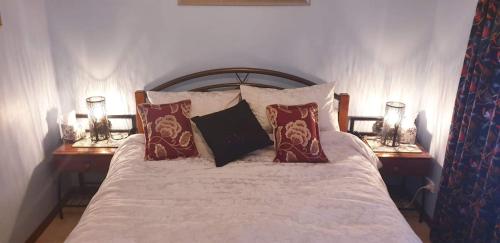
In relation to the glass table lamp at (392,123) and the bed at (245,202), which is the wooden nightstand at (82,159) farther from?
the glass table lamp at (392,123)

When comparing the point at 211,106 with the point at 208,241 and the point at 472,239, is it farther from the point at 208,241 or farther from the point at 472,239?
the point at 472,239

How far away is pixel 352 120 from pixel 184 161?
140 cm

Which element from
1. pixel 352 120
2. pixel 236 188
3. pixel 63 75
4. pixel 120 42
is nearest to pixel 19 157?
pixel 63 75

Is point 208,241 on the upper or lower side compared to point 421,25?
lower

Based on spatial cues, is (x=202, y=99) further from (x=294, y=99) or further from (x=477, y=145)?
(x=477, y=145)

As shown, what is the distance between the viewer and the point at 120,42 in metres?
2.74

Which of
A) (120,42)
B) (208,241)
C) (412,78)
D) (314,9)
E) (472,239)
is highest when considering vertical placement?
(314,9)

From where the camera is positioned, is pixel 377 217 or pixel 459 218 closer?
pixel 377 217

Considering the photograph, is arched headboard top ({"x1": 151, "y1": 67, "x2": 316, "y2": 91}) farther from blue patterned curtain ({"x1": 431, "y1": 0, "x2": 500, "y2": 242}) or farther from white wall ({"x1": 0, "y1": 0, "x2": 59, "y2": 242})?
blue patterned curtain ({"x1": 431, "y1": 0, "x2": 500, "y2": 242})

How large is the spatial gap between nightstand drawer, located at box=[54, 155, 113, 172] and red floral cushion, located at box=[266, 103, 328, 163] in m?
1.19

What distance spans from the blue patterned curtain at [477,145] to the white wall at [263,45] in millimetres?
440

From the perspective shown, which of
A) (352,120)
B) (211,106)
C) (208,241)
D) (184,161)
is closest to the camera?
(208,241)

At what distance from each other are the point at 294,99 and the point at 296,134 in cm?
37

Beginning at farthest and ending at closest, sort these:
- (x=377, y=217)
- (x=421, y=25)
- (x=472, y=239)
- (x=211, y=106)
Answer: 1. (x=421, y=25)
2. (x=211, y=106)
3. (x=472, y=239)
4. (x=377, y=217)
